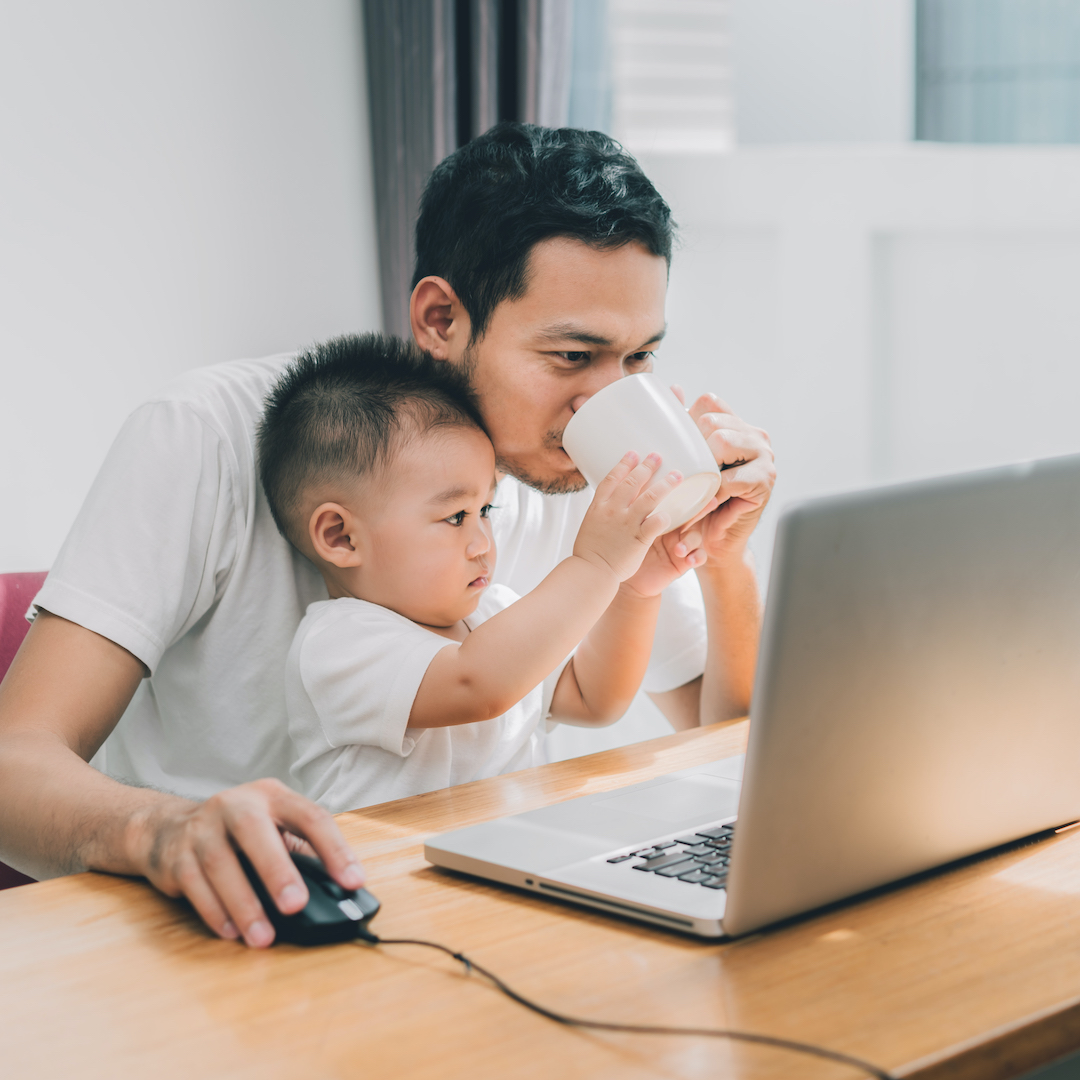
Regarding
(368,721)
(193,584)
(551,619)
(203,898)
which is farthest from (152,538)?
(203,898)

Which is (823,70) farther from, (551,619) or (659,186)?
(551,619)

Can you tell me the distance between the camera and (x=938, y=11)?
7.18ft

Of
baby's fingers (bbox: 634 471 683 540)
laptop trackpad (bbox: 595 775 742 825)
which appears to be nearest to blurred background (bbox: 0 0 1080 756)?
baby's fingers (bbox: 634 471 683 540)

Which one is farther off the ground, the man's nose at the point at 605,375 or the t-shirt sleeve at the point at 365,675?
the man's nose at the point at 605,375

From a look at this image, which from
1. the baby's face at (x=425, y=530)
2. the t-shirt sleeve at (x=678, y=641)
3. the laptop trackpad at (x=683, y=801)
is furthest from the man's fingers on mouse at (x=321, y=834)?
the t-shirt sleeve at (x=678, y=641)

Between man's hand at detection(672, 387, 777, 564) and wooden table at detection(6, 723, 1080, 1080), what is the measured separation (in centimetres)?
55

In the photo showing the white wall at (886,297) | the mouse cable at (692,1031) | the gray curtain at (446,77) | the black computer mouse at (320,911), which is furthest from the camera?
the gray curtain at (446,77)

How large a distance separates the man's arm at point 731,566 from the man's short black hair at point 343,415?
275mm

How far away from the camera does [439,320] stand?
143 centimetres

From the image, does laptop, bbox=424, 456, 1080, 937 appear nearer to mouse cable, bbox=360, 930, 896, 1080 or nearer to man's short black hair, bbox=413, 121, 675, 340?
mouse cable, bbox=360, 930, 896, 1080

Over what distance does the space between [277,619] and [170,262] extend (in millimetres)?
957

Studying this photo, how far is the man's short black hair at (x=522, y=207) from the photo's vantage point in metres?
1.30

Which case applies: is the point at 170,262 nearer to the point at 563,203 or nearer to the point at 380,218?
the point at 380,218

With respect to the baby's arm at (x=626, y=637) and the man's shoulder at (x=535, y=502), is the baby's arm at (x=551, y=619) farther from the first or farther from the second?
the man's shoulder at (x=535, y=502)
